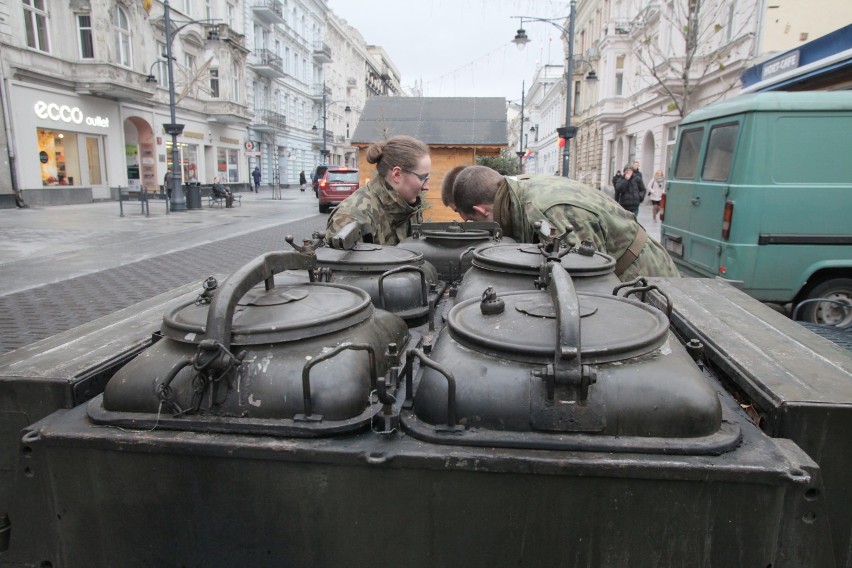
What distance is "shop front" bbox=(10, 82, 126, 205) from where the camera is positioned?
1989 cm

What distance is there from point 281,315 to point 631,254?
2395mm

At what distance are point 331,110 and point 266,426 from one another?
217 ft

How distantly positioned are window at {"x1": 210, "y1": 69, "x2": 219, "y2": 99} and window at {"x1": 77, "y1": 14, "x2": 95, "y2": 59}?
10967 millimetres

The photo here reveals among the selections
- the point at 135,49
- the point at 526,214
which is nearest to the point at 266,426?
the point at 526,214

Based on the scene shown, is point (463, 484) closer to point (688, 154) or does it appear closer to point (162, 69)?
point (688, 154)

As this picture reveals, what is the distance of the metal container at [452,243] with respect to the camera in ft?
9.80

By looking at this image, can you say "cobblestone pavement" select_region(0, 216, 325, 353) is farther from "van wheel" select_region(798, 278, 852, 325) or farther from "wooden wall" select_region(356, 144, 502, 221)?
"van wheel" select_region(798, 278, 852, 325)

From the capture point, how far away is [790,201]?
587 cm

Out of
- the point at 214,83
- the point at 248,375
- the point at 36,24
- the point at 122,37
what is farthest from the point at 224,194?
the point at 248,375

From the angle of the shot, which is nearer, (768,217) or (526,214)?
(526,214)

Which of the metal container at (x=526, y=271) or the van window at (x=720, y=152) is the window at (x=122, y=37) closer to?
the van window at (x=720, y=152)

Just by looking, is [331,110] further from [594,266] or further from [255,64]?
[594,266]

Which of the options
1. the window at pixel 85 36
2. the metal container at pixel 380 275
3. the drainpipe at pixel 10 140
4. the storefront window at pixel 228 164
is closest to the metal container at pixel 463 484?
the metal container at pixel 380 275

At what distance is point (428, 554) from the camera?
1.32m
